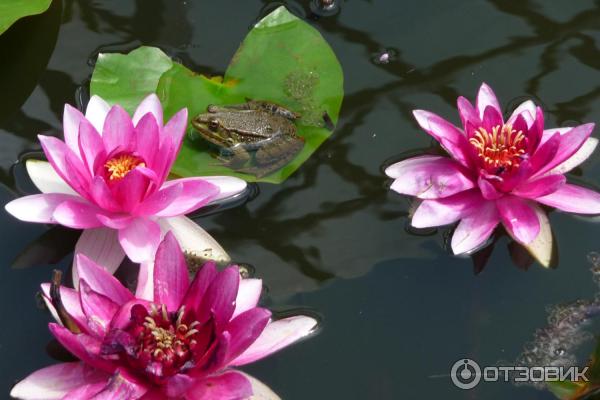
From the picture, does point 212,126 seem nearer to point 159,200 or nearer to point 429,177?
point 159,200

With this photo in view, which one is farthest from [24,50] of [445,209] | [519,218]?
[519,218]

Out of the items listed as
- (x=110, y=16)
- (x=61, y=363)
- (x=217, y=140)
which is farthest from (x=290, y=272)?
(x=110, y=16)

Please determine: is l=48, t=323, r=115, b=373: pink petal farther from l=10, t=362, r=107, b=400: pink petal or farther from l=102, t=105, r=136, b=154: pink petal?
l=102, t=105, r=136, b=154: pink petal

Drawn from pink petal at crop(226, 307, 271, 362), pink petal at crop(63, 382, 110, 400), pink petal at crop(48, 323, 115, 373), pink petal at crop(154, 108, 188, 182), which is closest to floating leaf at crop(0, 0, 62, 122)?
pink petal at crop(154, 108, 188, 182)

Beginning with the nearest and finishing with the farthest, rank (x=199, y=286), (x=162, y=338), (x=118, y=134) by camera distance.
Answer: (x=162, y=338) → (x=199, y=286) → (x=118, y=134)

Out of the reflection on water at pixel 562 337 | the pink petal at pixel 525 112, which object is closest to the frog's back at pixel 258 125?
the pink petal at pixel 525 112
